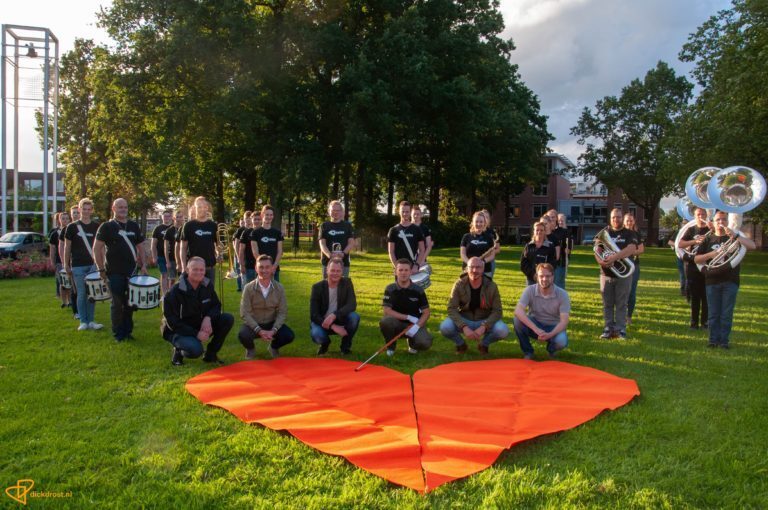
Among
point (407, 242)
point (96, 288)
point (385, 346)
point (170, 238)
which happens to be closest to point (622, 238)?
point (407, 242)

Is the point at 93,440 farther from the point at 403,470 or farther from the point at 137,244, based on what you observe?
the point at 137,244

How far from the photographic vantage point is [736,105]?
21.8 metres

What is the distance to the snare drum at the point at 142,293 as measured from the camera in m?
6.87

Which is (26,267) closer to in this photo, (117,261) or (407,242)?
(117,261)

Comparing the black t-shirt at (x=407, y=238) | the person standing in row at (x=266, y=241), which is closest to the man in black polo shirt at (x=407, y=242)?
→ the black t-shirt at (x=407, y=238)

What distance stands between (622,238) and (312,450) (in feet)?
18.9

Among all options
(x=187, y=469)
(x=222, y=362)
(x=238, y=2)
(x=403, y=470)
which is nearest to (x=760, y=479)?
(x=403, y=470)

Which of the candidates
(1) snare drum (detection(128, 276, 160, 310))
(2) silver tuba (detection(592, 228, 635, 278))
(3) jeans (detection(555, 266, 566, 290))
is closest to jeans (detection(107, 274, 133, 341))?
(1) snare drum (detection(128, 276, 160, 310))

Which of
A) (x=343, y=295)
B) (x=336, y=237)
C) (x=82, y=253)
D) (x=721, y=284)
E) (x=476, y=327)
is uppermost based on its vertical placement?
(x=336, y=237)

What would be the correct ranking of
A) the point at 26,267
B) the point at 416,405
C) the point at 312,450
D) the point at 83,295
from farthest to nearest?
the point at 26,267 < the point at 83,295 < the point at 416,405 < the point at 312,450

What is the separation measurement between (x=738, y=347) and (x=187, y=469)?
695 centimetres

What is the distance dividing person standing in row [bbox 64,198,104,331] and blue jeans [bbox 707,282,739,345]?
→ 334 inches

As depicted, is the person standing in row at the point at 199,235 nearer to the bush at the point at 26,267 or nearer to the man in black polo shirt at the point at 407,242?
the man in black polo shirt at the point at 407,242

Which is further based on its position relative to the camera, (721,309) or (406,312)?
(721,309)
